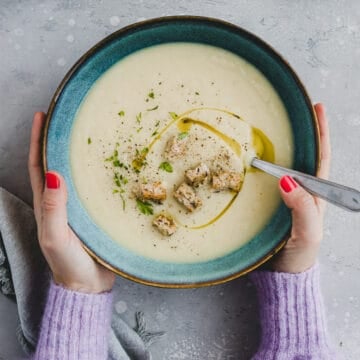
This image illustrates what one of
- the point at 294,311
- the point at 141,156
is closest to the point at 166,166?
the point at 141,156

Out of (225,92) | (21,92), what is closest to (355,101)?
(225,92)

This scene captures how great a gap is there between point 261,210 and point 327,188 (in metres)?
0.19

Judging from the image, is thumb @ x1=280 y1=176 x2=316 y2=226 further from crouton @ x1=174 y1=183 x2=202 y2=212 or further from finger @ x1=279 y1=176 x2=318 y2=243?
crouton @ x1=174 y1=183 x2=202 y2=212

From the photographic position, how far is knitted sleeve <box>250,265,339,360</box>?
1.39 meters

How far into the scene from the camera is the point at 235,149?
1.29 metres

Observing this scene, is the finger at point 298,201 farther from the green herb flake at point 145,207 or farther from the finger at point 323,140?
the green herb flake at point 145,207

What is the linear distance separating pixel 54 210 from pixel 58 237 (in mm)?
64

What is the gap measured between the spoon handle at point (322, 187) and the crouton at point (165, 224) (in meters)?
0.22

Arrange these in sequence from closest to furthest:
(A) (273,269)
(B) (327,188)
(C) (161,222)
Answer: (B) (327,188), (C) (161,222), (A) (273,269)

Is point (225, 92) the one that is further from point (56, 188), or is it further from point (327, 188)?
point (56, 188)

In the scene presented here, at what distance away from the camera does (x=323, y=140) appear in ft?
4.44

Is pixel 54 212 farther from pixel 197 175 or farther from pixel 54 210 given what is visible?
pixel 197 175

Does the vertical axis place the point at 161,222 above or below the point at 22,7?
below

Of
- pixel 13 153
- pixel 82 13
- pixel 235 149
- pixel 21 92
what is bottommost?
pixel 13 153
